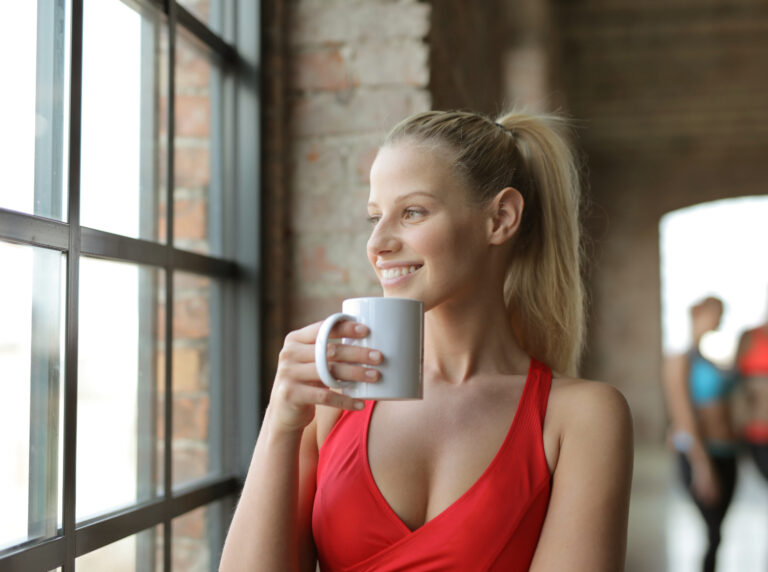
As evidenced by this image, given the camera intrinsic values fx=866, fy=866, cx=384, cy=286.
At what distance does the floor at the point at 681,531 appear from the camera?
15.2ft

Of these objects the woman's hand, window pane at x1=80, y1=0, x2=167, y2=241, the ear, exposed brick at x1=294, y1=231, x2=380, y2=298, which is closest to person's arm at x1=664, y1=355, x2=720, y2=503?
exposed brick at x1=294, y1=231, x2=380, y2=298

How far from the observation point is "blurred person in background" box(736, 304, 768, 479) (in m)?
4.11

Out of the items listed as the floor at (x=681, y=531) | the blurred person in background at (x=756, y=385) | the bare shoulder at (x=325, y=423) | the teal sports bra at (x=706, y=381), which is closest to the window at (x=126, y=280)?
the bare shoulder at (x=325, y=423)

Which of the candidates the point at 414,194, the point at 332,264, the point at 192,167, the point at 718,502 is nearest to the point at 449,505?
the point at 414,194

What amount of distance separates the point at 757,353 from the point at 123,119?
419 cm

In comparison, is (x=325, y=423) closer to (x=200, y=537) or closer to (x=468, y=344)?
(x=468, y=344)

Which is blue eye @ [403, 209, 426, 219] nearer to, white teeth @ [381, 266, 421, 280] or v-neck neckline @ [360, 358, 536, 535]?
white teeth @ [381, 266, 421, 280]

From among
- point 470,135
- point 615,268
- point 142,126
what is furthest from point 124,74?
point 615,268

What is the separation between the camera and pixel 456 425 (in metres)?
1.37

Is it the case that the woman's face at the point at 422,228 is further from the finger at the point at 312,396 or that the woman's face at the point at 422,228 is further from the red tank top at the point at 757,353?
the red tank top at the point at 757,353

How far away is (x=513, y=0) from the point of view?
4.78 m

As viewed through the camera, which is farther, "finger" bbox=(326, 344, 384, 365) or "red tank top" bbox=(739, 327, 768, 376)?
"red tank top" bbox=(739, 327, 768, 376)

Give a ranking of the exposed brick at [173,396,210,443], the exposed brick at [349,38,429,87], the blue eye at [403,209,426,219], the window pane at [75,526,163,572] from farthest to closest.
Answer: the exposed brick at [349,38,429,87] → the exposed brick at [173,396,210,443] → the window pane at [75,526,163,572] → the blue eye at [403,209,426,219]

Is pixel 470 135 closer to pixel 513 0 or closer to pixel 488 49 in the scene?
pixel 488 49
